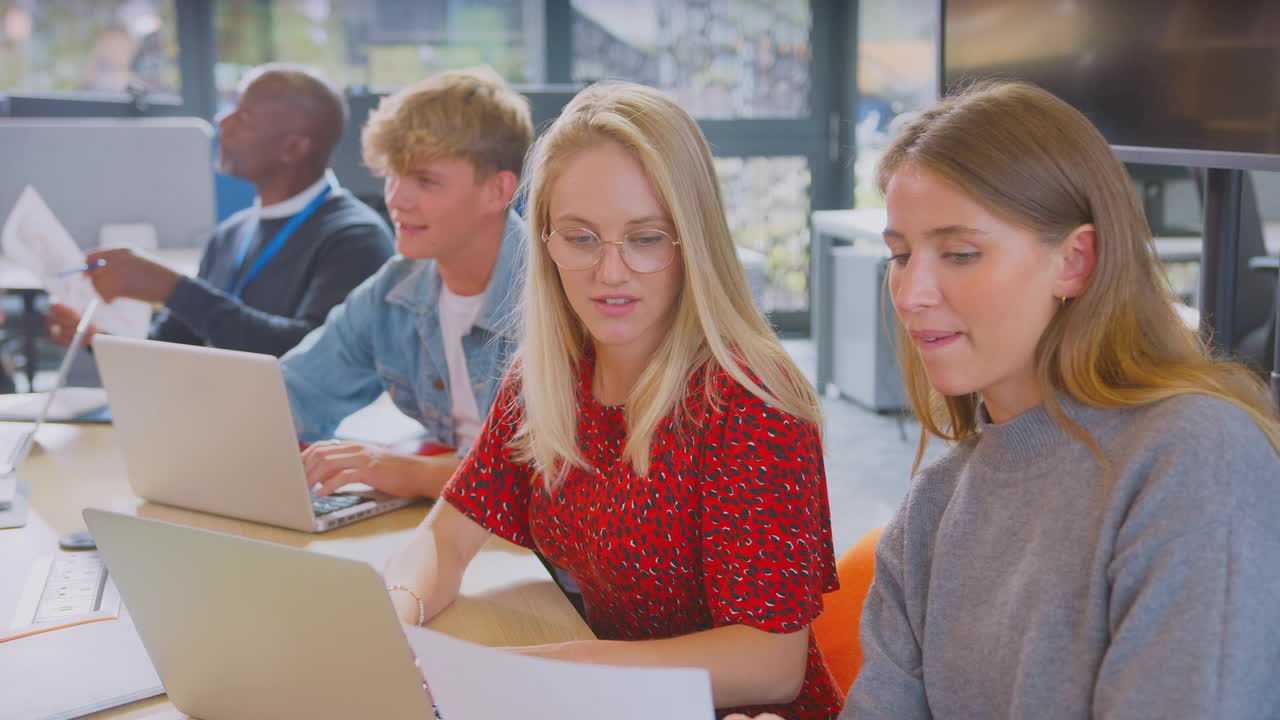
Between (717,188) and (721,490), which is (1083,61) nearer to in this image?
(717,188)

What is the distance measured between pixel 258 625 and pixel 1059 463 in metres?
0.64

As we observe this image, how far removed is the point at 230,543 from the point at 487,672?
0.73ft

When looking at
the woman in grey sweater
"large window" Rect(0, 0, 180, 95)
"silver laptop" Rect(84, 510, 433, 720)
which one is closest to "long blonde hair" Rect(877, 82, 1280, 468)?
the woman in grey sweater

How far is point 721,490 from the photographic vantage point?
3.73ft

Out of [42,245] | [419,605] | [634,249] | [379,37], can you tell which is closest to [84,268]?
[42,245]

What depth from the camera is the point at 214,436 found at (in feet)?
4.94

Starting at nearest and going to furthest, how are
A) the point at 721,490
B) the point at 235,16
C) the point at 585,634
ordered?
the point at 721,490, the point at 585,634, the point at 235,16

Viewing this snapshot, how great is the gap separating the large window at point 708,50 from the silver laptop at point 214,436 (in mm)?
4335

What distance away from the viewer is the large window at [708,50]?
5.71m

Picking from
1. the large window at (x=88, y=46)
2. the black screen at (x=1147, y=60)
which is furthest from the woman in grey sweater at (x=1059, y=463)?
the large window at (x=88, y=46)

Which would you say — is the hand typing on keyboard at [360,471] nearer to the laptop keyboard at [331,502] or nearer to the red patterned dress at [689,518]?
the laptop keyboard at [331,502]

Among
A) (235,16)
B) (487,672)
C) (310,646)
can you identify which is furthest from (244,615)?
(235,16)

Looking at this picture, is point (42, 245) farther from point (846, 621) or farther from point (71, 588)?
point (846, 621)

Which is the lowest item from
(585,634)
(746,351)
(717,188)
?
(585,634)
